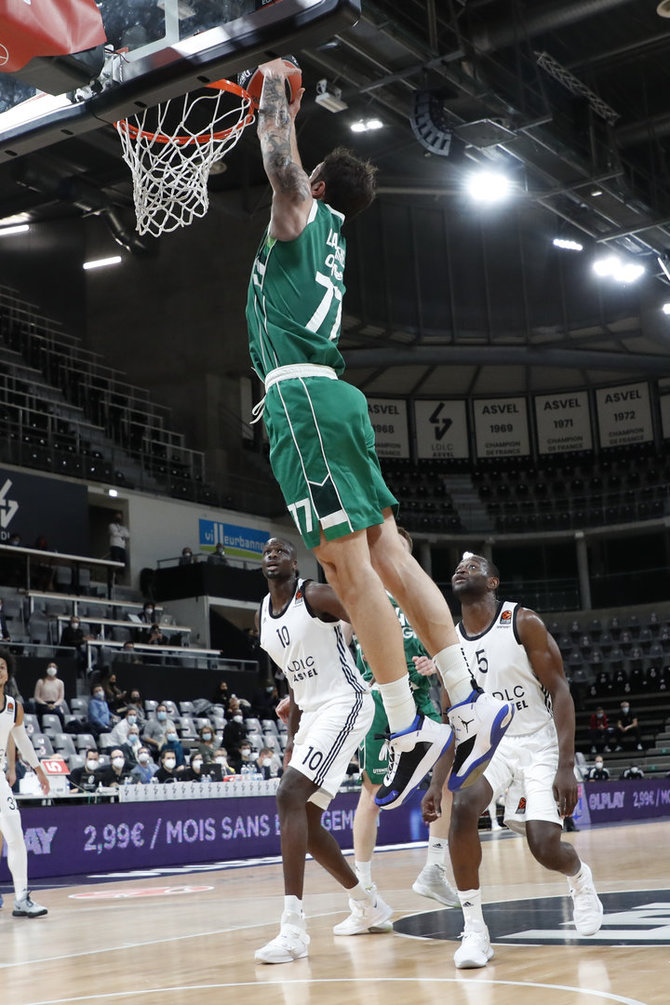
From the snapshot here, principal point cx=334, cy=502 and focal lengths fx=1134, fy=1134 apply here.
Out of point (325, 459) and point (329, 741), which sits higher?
point (325, 459)

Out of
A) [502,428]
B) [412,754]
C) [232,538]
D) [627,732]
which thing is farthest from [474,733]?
[502,428]

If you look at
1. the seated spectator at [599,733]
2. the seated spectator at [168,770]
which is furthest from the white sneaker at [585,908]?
the seated spectator at [599,733]

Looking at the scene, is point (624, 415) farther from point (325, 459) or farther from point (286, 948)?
point (325, 459)

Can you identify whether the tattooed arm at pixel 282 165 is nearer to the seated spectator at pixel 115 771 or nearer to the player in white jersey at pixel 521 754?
the player in white jersey at pixel 521 754

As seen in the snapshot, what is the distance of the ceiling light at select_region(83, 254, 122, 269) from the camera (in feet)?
106

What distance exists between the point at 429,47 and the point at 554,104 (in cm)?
372

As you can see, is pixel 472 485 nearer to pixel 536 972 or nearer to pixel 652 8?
pixel 652 8

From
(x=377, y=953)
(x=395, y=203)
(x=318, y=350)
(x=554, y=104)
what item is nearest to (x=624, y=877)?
(x=377, y=953)

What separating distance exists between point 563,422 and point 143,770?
2823 centimetres

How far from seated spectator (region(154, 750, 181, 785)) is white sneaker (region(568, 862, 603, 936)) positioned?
10.7 m

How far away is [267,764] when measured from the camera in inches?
684

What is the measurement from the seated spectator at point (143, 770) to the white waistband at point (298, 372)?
37.0 ft

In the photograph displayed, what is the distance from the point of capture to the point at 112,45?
5914mm

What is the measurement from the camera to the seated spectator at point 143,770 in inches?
591
